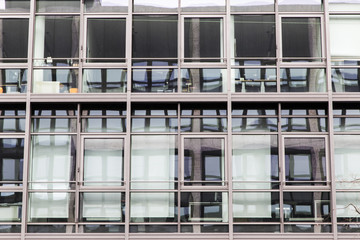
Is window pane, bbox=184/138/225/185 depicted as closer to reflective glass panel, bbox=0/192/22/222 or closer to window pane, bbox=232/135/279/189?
window pane, bbox=232/135/279/189

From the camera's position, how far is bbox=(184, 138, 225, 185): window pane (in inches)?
666

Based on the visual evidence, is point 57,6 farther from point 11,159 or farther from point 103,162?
point 103,162

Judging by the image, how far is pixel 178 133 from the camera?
1717cm

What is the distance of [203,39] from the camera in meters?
17.6

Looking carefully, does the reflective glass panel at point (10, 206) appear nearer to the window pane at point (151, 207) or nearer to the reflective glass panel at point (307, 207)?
the window pane at point (151, 207)

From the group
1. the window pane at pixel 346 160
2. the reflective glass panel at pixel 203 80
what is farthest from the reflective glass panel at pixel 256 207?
the reflective glass panel at pixel 203 80

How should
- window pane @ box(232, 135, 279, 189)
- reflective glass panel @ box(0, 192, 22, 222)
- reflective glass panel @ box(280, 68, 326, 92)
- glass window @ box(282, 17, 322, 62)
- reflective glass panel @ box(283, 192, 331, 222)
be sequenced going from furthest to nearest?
glass window @ box(282, 17, 322, 62)
reflective glass panel @ box(280, 68, 326, 92)
window pane @ box(232, 135, 279, 189)
reflective glass panel @ box(0, 192, 22, 222)
reflective glass panel @ box(283, 192, 331, 222)

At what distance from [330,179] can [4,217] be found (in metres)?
9.31

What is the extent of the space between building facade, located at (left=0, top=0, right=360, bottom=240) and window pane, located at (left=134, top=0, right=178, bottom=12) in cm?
4

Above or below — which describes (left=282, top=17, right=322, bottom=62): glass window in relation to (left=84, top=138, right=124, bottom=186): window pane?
above

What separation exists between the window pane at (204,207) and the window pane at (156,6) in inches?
217

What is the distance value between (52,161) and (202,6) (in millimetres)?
6377

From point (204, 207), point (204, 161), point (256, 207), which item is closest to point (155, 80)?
point (204, 161)

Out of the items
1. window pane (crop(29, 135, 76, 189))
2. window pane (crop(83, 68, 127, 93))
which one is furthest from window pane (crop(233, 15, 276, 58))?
window pane (crop(29, 135, 76, 189))
